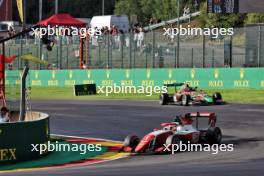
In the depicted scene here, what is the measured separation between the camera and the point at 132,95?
35.2 metres

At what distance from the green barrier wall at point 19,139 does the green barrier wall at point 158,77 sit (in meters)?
18.1

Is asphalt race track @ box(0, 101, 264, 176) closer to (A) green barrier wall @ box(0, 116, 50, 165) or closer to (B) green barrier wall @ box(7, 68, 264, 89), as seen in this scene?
(A) green barrier wall @ box(0, 116, 50, 165)

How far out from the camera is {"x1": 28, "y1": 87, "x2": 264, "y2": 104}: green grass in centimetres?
3052

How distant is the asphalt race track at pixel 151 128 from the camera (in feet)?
41.9

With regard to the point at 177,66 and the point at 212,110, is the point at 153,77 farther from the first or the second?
the point at 212,110

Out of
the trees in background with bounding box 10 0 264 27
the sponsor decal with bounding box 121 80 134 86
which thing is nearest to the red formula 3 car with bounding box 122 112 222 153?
the sponsor decal with bounding box 121 80 134 86

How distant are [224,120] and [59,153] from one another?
7741 mm

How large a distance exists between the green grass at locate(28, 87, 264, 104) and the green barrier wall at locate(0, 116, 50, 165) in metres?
15.4

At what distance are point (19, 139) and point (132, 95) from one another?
1988cm

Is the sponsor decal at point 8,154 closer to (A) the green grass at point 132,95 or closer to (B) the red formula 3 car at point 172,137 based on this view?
(B) the red formula 3 car at point 172,137

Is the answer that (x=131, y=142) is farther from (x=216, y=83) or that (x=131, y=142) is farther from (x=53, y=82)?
(x=53, y=82)

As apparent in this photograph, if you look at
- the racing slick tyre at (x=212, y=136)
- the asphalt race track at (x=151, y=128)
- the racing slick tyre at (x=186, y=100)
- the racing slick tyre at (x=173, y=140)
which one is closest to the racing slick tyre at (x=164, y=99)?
the asphalt race track at (x=151, y=128)

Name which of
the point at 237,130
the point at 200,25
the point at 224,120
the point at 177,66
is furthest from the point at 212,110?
the point at 200,25

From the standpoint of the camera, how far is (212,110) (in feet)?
87.4
